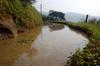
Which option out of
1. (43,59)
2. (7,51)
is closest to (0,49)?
(7,51)

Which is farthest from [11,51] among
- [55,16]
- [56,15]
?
[56,15]

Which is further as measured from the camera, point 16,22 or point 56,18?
point 56,18

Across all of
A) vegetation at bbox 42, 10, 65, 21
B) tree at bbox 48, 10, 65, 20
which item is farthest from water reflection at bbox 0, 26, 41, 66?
tree at bbox 48, 10, 65, 20

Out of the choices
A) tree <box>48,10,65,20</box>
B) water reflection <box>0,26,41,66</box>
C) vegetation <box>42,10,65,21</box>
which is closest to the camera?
water reflection <box>0,26,41,66</box>

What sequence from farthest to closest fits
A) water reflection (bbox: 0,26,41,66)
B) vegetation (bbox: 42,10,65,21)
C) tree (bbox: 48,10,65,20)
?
tree (bbox: 48,10,65,20) < vegetation (bbox: 42,10,65,21) < water reflection (bbox: 0,26,41,66)

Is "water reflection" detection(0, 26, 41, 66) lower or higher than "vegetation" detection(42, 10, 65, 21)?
higher

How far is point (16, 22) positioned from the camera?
11281mm

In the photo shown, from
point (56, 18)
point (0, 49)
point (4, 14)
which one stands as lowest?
point (56, 18)

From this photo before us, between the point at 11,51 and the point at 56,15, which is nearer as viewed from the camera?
the point at 11,51

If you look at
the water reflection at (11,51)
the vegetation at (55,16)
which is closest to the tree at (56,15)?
the vegetation at (55,16)

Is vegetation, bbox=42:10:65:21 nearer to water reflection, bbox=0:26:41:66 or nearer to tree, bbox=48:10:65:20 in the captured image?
tree, bbox=48:10:65:20

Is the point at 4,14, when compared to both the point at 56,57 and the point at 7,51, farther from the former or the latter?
the point at 56,57

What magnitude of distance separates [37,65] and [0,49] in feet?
7.53

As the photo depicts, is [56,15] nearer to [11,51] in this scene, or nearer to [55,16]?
[55,16]
